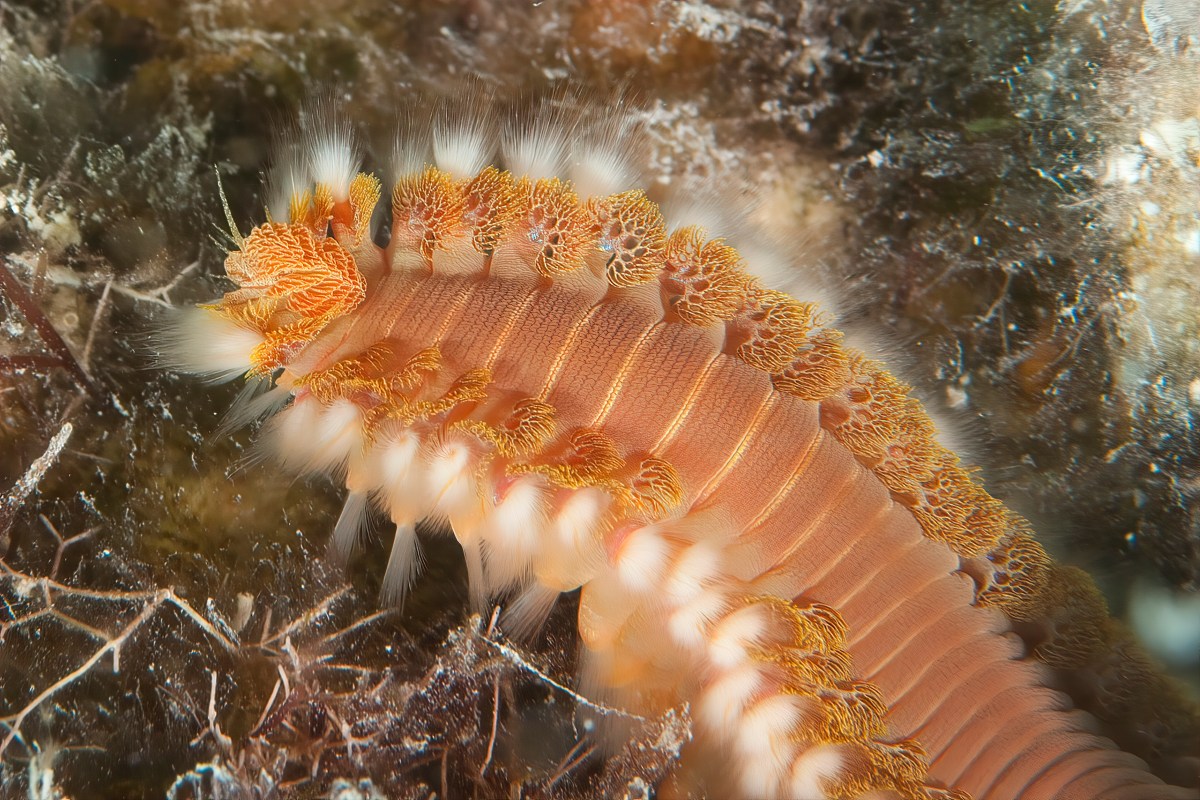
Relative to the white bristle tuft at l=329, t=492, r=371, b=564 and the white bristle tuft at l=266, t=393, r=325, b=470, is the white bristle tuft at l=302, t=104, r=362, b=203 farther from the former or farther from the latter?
the white bristle tuft at l=329, t=492, r=371, b=564

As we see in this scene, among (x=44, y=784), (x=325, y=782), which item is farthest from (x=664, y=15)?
(x=44, y=784)

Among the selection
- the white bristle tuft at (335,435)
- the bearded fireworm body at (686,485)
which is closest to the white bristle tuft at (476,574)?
the bearded fireworm body at (686,485)

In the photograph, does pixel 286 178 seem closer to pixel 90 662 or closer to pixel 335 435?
pixel 335 435

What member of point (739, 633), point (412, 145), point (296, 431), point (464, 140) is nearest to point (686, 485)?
point (739, 633)

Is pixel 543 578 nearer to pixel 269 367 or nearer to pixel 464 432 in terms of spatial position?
pixel 464 432

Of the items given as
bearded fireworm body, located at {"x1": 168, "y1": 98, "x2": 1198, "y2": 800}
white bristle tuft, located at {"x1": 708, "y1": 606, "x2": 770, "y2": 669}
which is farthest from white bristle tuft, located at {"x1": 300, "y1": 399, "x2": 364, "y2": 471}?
white bristle tuft, located at {"x1": 708, "y1": 606, "x2": 770, "y2": 669}
